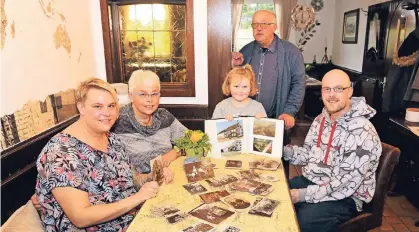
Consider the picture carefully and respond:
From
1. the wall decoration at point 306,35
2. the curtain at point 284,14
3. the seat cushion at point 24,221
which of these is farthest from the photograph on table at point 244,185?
the wall decoration at point 306,35

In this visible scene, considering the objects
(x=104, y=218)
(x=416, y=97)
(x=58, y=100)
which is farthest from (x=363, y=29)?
(x=104, y=218)

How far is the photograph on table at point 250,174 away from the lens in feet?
5.46

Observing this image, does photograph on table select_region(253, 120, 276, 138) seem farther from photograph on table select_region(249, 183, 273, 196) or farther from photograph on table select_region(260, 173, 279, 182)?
photograph on table select_region(249, 183, 273, 196)

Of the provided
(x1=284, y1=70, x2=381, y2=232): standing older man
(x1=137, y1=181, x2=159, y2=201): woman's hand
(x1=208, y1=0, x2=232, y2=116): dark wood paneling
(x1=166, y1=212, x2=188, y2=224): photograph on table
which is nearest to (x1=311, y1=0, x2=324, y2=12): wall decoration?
(x1=208, y1=0, x2=232, y2=116): dark wood paneling

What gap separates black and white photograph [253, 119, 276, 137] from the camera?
6.32ft

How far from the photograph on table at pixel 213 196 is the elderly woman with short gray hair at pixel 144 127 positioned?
1.59 ft

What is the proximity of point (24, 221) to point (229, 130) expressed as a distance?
119cm

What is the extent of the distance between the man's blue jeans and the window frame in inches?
61.5

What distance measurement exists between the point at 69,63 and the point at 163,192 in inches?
55.2

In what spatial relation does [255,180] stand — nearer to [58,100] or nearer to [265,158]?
[265,158]

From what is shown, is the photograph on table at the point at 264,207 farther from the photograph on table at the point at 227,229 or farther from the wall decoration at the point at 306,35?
the wall decoration at the point at 306,35

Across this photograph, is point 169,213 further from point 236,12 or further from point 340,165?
point 236,12

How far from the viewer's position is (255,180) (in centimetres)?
163

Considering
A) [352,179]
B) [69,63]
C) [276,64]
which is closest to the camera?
[352,179]
